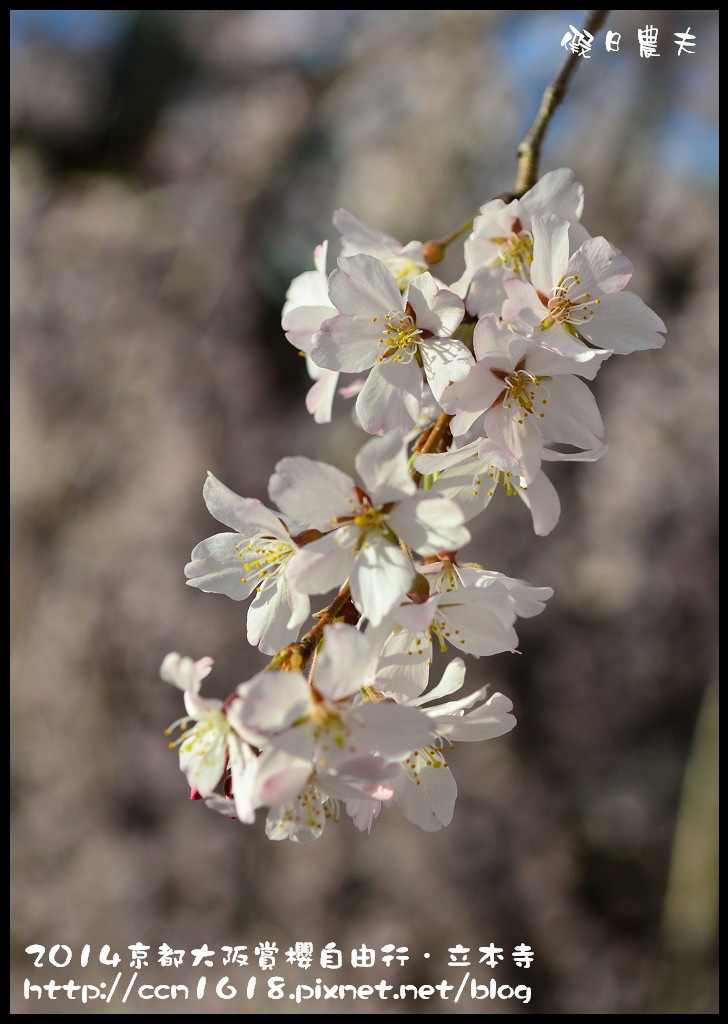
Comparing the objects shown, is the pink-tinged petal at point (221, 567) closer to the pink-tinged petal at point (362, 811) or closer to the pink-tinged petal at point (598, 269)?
the pink-tinged petal at point (362, 811)

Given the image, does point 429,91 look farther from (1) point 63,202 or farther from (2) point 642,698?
(2) point 642,698

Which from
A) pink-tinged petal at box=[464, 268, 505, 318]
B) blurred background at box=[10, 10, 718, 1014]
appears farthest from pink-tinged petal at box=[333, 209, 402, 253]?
blurred background at box=[10, 10, 718, 1014]

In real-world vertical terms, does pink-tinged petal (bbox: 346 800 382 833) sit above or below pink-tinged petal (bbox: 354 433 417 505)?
below

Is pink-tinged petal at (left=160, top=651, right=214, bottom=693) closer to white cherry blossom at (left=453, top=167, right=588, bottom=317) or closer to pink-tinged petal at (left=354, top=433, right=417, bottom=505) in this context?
pink-tinged petal at (left=354, top=433, right=417, bottom=505)

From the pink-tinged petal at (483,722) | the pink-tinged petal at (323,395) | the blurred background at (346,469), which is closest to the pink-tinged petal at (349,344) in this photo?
the pink-tinged petal at (323,395)

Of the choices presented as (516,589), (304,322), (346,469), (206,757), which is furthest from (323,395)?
(346,469)

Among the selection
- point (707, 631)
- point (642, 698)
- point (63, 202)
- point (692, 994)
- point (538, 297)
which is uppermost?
A: point (538, 297)
